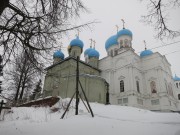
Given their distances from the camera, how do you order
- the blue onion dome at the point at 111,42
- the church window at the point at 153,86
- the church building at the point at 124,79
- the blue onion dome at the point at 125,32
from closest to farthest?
the church building at the point at 124,79 → the church window at the point at 153,86 → the blue onion dome at the point at 125,32 → the blue onion dome at the point at 111,42

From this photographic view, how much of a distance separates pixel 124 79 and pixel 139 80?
2.76 meters

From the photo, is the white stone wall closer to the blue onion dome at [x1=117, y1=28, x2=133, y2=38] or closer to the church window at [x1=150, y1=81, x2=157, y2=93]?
the church window at [x1=150, y1=81, x2=157, y2=93]

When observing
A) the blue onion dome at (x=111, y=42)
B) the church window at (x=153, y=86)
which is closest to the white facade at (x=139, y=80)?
the church window at (x=153, y=86)

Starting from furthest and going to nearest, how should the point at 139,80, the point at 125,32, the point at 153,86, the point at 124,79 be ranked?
the point at 125,32, the point at 139,80, the point at 124,79, the point at 153,86

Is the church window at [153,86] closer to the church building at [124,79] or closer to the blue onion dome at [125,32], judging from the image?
the church building at [124,79]

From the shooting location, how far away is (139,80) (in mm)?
26625

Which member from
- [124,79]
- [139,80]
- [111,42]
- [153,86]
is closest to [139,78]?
[139,80]

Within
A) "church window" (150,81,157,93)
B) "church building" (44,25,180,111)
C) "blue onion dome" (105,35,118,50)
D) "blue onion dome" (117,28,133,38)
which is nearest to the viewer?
"church building" (44,25,180,111)

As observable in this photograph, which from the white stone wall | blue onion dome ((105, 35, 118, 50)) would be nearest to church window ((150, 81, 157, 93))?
the white stone wall

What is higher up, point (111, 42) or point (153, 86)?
point (111, 42)

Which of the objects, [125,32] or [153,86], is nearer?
[153,86]

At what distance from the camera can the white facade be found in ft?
78.8

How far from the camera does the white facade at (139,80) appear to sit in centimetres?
2403

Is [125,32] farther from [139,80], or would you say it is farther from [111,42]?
[139,80]
